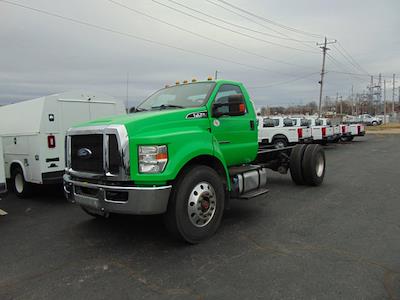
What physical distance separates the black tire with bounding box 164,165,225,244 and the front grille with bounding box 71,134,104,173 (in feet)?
3.45

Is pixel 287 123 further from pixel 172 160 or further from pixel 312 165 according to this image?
pixel 172 160

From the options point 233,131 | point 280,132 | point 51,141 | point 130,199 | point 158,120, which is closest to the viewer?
point 130,199

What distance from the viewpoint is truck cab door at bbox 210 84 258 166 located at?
5.34 metres

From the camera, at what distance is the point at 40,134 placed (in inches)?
290

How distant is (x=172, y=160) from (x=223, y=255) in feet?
4.45

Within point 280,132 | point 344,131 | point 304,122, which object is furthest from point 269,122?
point 344,131

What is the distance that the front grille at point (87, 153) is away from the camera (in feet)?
14.6

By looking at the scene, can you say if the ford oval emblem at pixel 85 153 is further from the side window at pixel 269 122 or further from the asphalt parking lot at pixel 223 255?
the side window at pixel 269 122

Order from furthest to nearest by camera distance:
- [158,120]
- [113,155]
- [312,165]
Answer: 1. [312,165]
2. [158,120]
3. [113,155]

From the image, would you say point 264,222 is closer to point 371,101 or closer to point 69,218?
point 69,218

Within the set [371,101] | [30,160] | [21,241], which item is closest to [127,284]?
[21,241]

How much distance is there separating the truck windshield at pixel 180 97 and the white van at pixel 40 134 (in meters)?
2.58

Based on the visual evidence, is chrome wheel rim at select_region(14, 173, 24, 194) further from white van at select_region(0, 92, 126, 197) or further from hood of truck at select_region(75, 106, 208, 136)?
hood of truck at select_region(75, 106, 208, 136)

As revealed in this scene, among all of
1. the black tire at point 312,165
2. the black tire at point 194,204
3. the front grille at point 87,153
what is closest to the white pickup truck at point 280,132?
the black tire at point 312,165
